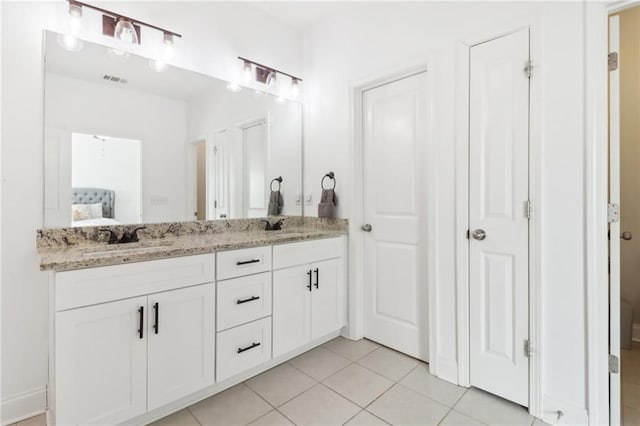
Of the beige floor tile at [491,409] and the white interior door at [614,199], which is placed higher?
the white interior door at [614,199]

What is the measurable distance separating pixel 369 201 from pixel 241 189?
3.40 feet

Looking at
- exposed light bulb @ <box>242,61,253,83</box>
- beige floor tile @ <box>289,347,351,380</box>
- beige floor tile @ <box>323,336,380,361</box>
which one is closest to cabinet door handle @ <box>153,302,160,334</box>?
beige floor tile @ <box>289,347,351,380</box>

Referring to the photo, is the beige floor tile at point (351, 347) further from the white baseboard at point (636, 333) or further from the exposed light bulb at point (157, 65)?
the exposed light bulb at point (157, 65)

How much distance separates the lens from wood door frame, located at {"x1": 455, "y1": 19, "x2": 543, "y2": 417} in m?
1.64

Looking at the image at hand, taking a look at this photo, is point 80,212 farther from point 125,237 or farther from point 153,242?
point 153,242

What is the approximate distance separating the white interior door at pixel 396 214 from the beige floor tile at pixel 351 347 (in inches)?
3.2

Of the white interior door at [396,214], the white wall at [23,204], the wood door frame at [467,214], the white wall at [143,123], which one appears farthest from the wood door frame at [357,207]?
the white wall at [23,204]

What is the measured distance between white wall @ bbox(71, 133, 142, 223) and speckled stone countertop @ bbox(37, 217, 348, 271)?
0.15 metres

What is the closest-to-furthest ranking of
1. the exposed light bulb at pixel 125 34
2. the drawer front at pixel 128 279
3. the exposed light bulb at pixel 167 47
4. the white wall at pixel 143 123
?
1. the drawer front at pixel 128 279
2. the white wall at pixel 143 123
3. the exposed light bulb at pixel 125 34
4. the exposed light bulb at pixel 167 47

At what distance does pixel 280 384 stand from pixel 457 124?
1901 mm

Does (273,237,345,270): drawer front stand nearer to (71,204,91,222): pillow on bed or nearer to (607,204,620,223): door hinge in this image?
(71,204,91,222): pillow on bed

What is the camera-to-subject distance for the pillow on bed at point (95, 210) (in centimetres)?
187

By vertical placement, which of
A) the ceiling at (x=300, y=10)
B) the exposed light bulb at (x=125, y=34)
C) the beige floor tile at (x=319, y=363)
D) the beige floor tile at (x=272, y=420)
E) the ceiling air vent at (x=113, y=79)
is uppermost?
the ceiling at (x=300, y=10)

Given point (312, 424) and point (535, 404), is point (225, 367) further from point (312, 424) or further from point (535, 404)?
point (535, 404)
